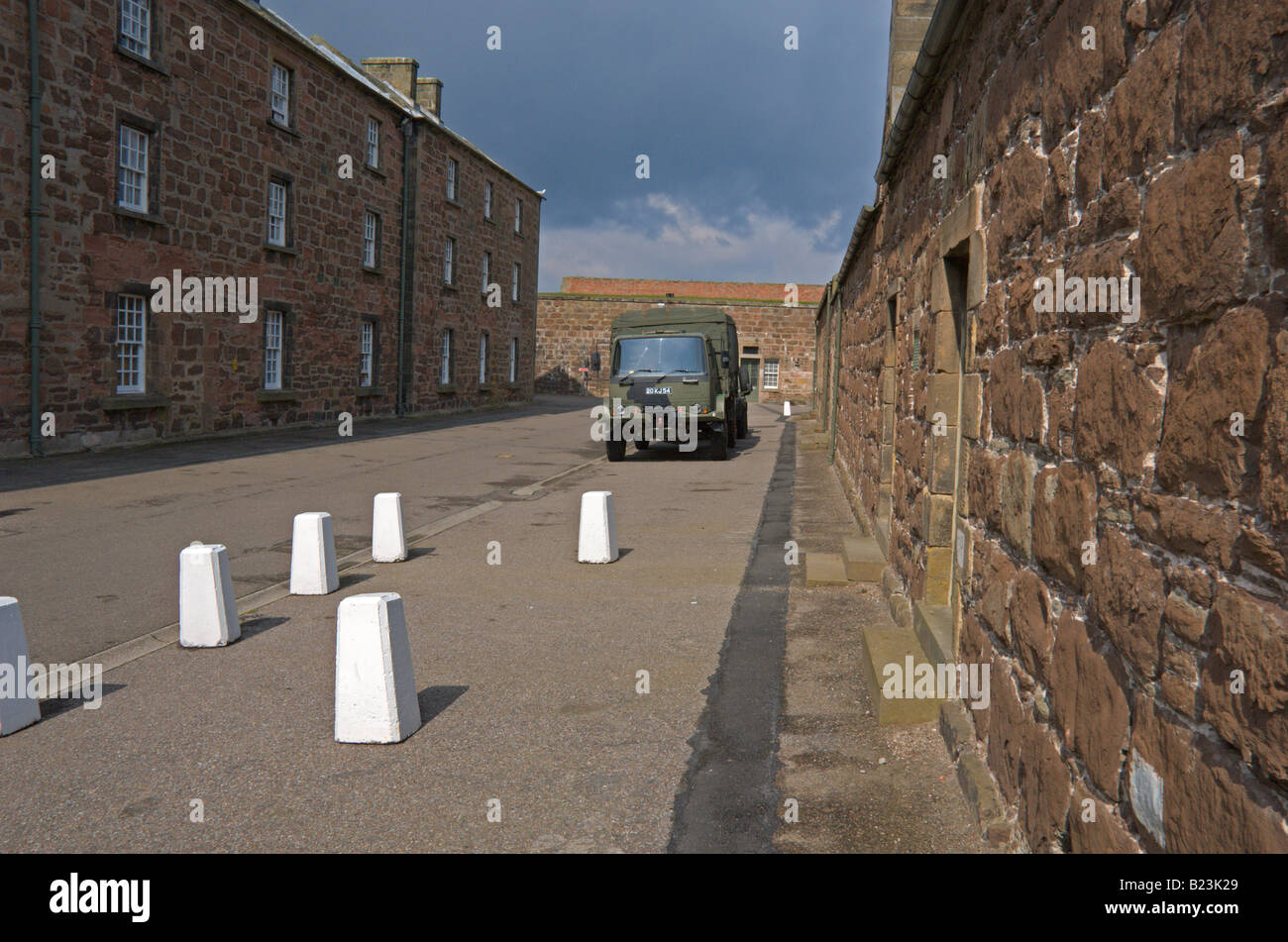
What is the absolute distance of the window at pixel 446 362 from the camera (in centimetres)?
3228

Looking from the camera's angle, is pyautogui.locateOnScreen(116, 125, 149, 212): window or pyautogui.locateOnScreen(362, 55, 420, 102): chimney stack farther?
pyautogui.locateOnScreen(362, 55, 420, 102): chimney stack

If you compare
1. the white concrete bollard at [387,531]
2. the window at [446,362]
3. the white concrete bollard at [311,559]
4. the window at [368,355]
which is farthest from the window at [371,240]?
the white concrete bollard at [311,559]

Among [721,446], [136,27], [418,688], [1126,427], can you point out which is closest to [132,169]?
[136,27]

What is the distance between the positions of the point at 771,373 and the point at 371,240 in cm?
2666

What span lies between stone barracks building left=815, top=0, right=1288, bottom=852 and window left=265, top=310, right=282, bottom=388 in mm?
20315

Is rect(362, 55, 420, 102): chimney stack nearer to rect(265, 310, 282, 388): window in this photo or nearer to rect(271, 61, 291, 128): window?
rect(271, 61, 291, 128): window

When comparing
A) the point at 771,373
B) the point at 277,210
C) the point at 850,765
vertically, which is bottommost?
the point at 850,765

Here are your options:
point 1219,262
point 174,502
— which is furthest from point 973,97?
point 174,502

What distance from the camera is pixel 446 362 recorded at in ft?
108

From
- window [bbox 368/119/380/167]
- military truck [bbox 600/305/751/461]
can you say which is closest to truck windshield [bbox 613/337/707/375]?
military truck [bbox 600/305/751/461]

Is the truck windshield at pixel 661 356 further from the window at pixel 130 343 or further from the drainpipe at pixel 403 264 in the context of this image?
the drainpipe at pixel 403 264

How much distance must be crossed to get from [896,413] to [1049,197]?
15.3ft

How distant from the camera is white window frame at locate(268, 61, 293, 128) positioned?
72.3ft

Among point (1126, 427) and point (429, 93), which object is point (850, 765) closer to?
point (1126, 427)
